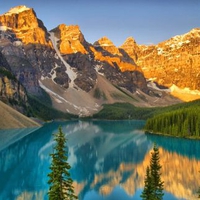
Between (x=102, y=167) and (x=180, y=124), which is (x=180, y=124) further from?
(x=102, y=167)

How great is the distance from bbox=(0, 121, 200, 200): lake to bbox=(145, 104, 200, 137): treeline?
9.15m

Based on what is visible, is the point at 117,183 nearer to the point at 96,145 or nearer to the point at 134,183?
the point at 134,183

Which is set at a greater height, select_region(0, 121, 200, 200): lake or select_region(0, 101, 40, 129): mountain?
select_region(0, 101, 40, 129): mountain

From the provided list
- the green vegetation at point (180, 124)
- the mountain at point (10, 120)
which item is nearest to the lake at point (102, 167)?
the green vegetation at point (180, 124)

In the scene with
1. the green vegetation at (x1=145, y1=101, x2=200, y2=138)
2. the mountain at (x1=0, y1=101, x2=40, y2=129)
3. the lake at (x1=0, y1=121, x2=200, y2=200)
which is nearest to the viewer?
the lake at (x1=0, y1=121, x2=200, y2=200)

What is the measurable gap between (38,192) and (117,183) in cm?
1585

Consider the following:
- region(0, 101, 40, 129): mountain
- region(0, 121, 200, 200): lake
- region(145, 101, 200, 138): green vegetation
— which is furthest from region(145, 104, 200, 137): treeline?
region(0, 101, 40, 129): mountain

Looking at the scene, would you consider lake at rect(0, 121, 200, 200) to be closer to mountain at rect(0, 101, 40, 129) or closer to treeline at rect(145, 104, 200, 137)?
treeline at rect(145, 104, 200, 137)

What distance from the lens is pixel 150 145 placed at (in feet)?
400

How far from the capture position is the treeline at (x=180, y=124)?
14288 cm

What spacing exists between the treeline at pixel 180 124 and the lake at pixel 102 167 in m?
9.15

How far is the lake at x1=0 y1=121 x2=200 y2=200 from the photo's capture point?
60.4 metres

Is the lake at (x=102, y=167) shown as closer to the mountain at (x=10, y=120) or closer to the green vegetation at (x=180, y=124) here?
the green vegetation at (x=180, y=124)

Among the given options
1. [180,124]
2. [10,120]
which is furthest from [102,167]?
[10,120]
